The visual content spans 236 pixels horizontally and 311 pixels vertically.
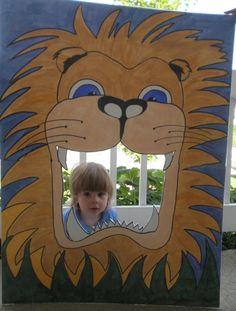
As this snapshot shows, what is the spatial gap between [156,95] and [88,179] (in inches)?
16.1

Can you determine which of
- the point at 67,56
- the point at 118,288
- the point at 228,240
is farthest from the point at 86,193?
the point at 228,240

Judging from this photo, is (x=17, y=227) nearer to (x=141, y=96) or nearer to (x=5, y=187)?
(x=5, y=187)

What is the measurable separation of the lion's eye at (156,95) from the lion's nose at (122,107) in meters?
0.02

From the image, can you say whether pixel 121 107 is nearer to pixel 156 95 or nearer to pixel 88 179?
pixel 156 95

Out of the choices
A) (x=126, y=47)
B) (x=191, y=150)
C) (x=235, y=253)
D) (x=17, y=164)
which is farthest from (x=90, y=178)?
(x=235, y=253)

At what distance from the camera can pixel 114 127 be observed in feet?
4.82

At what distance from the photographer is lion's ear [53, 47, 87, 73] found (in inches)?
55.3

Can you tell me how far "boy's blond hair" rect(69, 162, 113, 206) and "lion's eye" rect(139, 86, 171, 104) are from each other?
0.34 metres

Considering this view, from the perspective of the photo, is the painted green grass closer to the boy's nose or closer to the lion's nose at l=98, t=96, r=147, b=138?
the boy's nose

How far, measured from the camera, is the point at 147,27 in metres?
1.42

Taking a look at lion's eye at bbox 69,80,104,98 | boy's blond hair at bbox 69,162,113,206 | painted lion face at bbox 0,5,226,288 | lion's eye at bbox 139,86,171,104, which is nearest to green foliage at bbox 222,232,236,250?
painted lion face at bbox 0,5,226,288

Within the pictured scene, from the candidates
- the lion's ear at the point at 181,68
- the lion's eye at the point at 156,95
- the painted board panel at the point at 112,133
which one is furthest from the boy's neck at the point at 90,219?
the lion's ear at the point at 181,68

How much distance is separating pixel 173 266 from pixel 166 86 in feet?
2.20

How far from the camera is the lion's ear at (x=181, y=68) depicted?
4.76 feet
